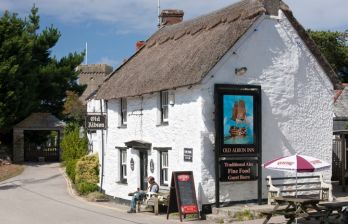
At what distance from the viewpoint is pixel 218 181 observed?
60.6 ft

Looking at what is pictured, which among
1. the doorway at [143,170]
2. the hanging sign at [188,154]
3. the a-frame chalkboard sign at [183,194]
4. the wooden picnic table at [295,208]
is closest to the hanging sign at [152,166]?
the doorway at [143,170]

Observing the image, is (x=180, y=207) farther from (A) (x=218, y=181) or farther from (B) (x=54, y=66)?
(B) (x=54, y=66)

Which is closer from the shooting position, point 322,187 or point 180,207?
point 180,207

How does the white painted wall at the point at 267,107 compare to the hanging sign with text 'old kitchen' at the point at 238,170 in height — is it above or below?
above

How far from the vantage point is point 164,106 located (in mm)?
21609

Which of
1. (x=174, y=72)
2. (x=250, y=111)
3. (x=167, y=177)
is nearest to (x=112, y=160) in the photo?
(x=167, y=177)

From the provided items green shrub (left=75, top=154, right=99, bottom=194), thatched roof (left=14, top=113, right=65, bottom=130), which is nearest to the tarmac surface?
green shrub (left=75, top=154, right=99, bottom=194)

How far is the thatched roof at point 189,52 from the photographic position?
19.1 metres

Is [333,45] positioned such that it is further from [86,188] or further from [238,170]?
[238,170]

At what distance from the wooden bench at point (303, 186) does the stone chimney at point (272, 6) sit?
5.86 metres

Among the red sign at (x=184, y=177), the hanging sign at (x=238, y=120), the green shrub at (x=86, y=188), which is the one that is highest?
the hanging sign at (x=238, y=120)

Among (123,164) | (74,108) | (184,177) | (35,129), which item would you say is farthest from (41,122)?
(184,177)

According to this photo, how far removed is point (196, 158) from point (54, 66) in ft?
101

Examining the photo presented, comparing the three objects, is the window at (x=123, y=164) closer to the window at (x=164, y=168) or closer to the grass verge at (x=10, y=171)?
the window at (x=164, y=168)
